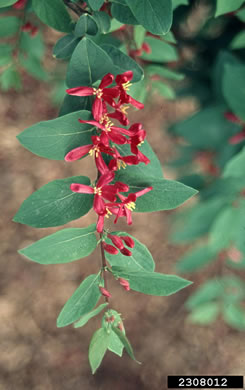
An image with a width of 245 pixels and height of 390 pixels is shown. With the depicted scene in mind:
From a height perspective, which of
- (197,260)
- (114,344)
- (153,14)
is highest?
(153,14)

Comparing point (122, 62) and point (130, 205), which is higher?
point (122, 62)

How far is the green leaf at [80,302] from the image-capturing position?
1.90ft

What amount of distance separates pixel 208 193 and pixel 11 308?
1411mm

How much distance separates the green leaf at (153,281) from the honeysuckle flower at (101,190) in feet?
0.37

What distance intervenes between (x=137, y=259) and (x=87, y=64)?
30 cm

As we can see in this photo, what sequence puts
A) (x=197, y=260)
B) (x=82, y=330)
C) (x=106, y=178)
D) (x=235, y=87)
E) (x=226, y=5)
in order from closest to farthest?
(x=106, y=178) → (x=226, y=5) → (x=235, y=87) → (x=197, y=260) → (x=82, y=330)

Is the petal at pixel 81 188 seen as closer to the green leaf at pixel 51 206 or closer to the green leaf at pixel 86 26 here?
the green leaf at pixel 51 206

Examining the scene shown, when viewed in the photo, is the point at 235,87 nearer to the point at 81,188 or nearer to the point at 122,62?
the point at 122,62

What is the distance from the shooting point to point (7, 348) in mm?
2180

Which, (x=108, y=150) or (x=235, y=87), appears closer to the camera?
(x=108, y=150)

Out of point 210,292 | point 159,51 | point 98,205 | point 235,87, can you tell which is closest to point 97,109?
point 98,205

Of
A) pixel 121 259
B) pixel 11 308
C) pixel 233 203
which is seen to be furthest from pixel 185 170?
pixel 11 308

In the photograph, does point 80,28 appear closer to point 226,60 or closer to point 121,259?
point 121,259

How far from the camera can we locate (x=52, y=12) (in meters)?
0.62
